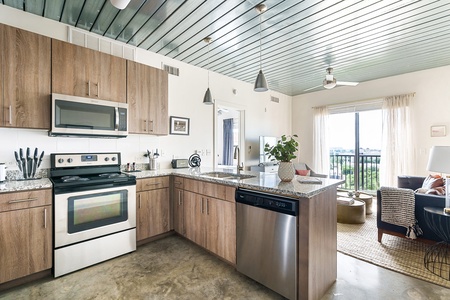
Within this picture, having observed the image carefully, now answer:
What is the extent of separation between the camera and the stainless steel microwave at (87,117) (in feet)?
7.94

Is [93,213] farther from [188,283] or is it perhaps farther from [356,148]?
[356,148]

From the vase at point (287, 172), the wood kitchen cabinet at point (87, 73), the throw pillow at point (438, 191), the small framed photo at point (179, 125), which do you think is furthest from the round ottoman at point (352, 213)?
the wood kitchen cabinet at point (87, 73)

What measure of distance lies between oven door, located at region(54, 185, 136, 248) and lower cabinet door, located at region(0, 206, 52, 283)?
0.31 ft

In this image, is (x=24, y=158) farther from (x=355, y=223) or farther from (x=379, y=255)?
(x=355, y=223)

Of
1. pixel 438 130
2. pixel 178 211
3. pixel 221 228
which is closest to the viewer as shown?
pixel 221 228

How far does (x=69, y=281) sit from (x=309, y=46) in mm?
4393

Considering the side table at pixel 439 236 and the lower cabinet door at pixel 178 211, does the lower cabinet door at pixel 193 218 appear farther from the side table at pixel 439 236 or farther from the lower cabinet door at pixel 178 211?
the side table at pixel 439 236

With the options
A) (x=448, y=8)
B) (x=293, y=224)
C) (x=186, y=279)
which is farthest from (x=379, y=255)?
(x=448, y=8)

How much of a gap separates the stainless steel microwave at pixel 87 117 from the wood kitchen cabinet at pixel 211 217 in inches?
47.8

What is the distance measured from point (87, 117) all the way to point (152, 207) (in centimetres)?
143

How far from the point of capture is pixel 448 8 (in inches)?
98.3

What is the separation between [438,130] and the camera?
4438 mm

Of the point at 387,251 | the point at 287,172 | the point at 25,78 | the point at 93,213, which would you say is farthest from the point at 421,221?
the point at 25,78

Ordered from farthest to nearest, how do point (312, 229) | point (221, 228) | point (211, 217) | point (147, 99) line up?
point (147, 99) < point (211, 217) < point (221, 228) < point (312, 229)
